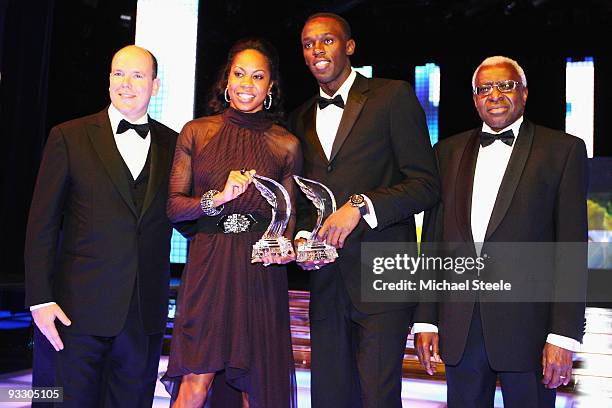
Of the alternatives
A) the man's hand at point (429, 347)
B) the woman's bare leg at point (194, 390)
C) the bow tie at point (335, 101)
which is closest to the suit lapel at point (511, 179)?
the man's hand at point (429, 347)

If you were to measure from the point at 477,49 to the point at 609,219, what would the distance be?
3.77 meters

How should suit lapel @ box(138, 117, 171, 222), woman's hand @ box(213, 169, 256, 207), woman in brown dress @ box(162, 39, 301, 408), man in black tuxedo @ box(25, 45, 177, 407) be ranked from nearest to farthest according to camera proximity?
woman's hand @ box(213, 169, 256, 207), woman in brown dress @ box(162, 39, 301, 408), man in black tuxedo @ box(25, 45, 177, 407), suit lapel @ box(138, 117, 171, 222)

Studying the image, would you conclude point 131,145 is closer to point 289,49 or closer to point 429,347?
point 429,347

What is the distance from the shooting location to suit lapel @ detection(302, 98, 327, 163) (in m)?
2.77

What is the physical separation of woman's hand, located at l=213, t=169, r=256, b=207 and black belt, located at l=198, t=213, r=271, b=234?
0.49ft

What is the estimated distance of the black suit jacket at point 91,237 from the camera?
2646 mm

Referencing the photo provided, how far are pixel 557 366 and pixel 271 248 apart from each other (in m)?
1.10

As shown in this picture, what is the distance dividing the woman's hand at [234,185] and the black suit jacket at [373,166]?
39 centimetres

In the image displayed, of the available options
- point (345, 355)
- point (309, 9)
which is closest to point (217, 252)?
point (345, 355)

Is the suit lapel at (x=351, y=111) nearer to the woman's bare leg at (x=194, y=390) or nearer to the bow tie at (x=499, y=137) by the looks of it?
the bow tie at (x=499, y=137)

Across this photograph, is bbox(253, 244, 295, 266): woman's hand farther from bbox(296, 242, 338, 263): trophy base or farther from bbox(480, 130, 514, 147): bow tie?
bbox(480, 130, 514, 147): bow tie

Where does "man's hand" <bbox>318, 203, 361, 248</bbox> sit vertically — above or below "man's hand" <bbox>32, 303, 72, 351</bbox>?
above

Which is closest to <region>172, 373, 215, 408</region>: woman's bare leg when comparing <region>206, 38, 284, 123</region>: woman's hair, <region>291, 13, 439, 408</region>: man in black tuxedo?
<region>291, 13, 439, 408</region>: man in black tuxedo

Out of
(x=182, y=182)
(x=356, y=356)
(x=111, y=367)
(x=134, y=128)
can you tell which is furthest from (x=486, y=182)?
(x=111, y=367)
